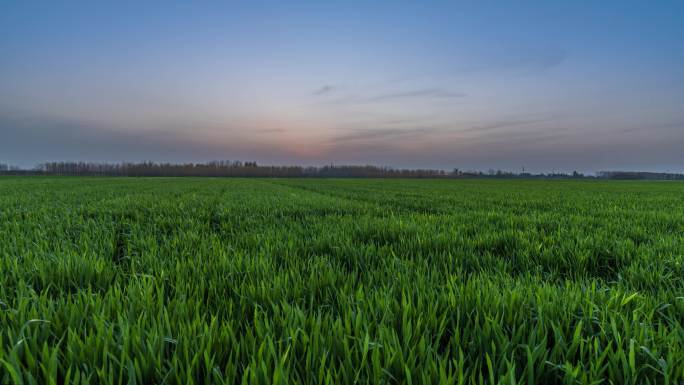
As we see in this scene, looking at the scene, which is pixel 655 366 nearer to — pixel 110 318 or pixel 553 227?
pixel 110 318

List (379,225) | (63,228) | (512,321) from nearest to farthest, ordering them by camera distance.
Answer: (512,321), (63,228), (379,225)

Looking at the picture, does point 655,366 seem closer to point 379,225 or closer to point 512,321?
point 512,321

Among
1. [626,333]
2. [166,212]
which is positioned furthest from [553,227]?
[166,212]

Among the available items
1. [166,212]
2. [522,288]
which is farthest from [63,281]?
[166,212]

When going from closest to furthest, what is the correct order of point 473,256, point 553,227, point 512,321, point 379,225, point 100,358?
point 100,358 < point 512,321 < point 473,256 < point 379,225 < point 553,227

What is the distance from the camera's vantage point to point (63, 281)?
228cm

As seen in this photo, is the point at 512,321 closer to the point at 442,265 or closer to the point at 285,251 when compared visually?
the point at 442,265

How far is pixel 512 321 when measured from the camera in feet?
5.48

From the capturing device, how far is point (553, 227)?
217 inches

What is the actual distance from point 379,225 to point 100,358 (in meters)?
4.24

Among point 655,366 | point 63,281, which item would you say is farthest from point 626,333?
point 63,281

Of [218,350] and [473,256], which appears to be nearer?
[218,350]

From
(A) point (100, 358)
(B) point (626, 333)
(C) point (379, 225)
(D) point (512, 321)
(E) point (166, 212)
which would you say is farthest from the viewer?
(E) point (166, 212)

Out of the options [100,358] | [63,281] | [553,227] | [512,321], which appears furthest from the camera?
[553,227]
